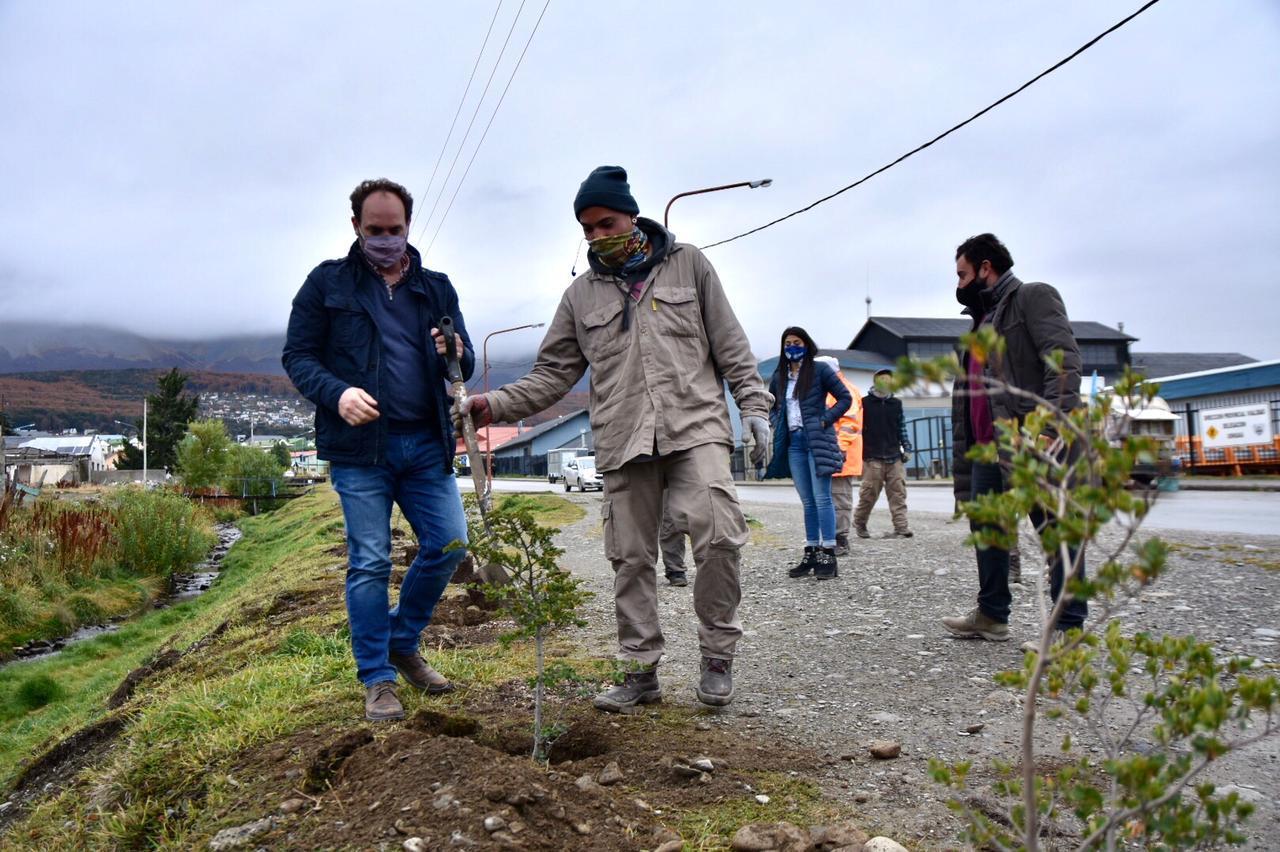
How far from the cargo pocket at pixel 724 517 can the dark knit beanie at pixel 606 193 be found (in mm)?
1134

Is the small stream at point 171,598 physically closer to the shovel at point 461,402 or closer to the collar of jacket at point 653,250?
the shovel at point 461,402

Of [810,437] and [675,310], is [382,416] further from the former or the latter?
[810,437]

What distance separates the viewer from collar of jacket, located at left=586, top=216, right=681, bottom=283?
12.2 ft

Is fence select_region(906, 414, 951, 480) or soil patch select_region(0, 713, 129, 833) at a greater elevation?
fence select_region(906, 414, 951, 480)

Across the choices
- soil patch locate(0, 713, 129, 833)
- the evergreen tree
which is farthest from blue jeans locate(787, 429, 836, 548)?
the evergreen tree

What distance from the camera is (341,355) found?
364 centimetres

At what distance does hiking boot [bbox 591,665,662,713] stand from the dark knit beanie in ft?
5.87

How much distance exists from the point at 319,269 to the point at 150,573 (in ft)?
48.8

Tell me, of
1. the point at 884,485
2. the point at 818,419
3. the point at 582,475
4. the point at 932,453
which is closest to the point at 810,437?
the point at 818,419

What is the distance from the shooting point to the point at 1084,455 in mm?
1349

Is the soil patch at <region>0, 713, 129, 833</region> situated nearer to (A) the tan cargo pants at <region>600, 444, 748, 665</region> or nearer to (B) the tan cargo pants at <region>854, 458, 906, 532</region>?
(A) the tan cargo pants at <region>600, 444, 748, 665</region>

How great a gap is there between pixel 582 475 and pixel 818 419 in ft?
102

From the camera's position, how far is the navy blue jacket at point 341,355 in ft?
11.6

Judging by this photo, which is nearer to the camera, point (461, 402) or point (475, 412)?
point (461, 402)
